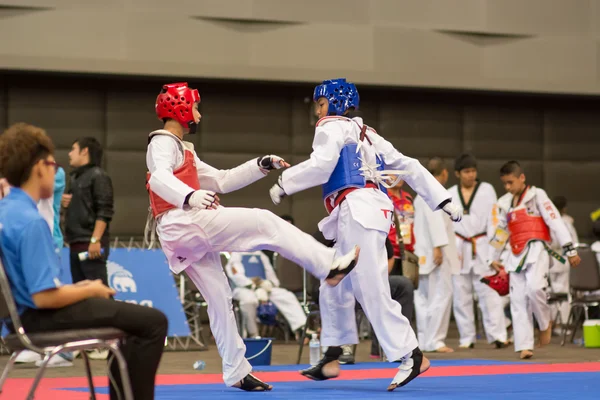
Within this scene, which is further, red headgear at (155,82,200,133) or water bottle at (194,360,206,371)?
water bottle at (194,360,206,371)

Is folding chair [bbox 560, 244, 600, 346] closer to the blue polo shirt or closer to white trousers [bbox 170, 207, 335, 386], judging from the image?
white trousers [bbox 170, 207, 335, 386]

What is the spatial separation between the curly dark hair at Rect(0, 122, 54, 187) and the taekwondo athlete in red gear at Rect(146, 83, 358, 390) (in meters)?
1.24

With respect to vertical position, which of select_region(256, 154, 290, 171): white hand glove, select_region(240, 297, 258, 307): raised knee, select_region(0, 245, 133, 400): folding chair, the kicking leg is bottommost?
select_region(240, 297, 258, 307): raised knee

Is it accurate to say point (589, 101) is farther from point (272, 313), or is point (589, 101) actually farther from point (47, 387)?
point (47, 387)

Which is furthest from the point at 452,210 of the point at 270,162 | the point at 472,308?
the point at 472,308

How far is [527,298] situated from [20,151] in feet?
18.7

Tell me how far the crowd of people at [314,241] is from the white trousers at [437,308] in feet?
0.05

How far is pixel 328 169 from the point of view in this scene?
198 inches

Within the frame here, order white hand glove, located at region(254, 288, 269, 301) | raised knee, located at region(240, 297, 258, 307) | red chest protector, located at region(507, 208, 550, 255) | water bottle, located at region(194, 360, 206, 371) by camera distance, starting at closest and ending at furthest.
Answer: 1. water bottle, located at region(194, 360, 206, 371)
2. red chest protector, located at region(507, 208, 550, 255)
3. raised knee, located at region(240, 297, 258, 307)
4. white hand glove, located at region(254, 288, 269, 301)

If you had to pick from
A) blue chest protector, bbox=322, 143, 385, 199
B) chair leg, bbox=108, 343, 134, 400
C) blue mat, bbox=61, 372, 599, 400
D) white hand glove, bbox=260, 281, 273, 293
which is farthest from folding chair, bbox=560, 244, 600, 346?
chair leg, bbox=108, 343, 134, 400

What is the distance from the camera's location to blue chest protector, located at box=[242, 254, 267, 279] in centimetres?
1031

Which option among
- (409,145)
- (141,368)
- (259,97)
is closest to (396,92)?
(409,145)

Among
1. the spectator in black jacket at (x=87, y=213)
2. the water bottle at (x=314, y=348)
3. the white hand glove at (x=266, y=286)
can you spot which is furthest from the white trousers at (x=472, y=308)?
A: the spectator in black jacket at (x=87, y=213)

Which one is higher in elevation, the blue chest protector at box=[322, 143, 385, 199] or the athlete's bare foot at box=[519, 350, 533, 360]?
the blue chest protector at box=[322, 143, 385, 199]
